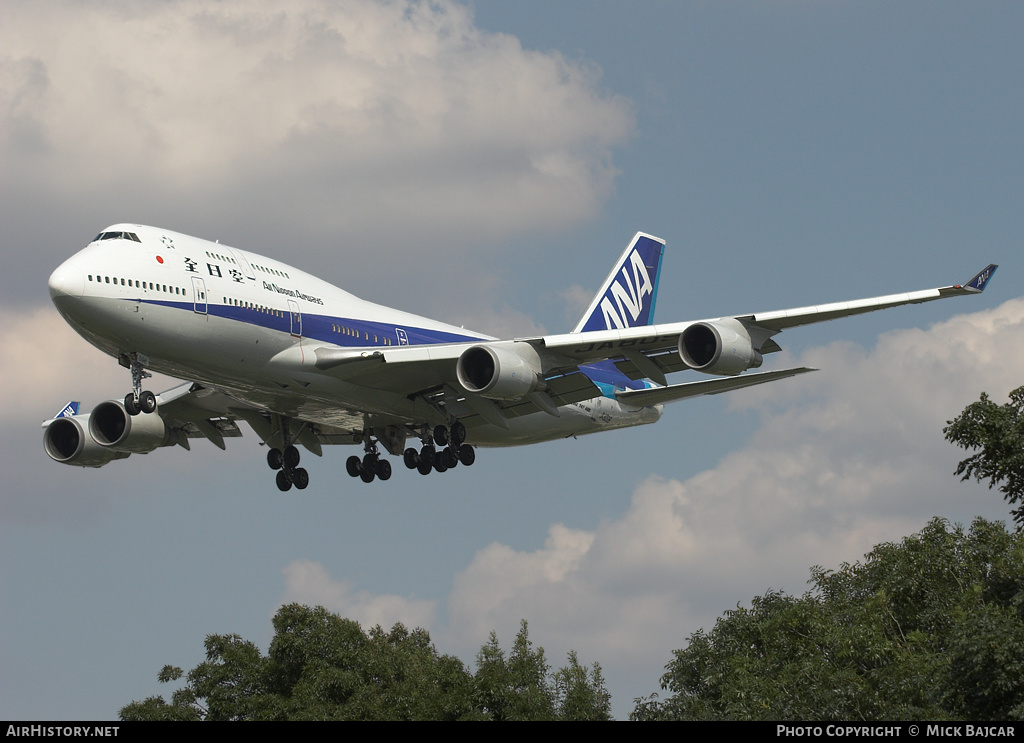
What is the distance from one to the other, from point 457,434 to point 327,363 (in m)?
6.17

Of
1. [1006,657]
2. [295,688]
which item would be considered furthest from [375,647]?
[1006,657]

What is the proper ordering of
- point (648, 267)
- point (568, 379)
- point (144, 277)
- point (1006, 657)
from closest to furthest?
1. point (1006, 657)
2. point (144, 277)
3. point (568, 379)
4. point (648, 267)

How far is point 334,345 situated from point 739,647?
68.5ft

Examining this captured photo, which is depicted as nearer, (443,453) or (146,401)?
(146,401)

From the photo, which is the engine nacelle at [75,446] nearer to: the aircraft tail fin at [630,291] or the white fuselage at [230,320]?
the white fuselage at [230,320]

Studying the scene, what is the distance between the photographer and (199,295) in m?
31.5

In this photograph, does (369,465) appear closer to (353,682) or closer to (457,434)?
(457,434)

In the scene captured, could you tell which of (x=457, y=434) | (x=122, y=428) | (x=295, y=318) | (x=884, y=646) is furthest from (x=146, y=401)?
(x=884, y=646)

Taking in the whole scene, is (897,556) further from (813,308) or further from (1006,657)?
(1006,657)

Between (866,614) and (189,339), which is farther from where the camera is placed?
(866,614)

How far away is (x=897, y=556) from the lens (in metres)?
44.9

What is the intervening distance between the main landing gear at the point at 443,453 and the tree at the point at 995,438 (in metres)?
14.5

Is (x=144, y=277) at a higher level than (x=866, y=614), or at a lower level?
higher

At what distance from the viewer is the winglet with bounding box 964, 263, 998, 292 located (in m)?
30.7
